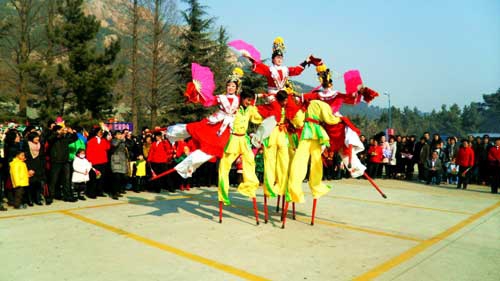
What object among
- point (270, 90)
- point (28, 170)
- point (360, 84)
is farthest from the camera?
point (28, 170)

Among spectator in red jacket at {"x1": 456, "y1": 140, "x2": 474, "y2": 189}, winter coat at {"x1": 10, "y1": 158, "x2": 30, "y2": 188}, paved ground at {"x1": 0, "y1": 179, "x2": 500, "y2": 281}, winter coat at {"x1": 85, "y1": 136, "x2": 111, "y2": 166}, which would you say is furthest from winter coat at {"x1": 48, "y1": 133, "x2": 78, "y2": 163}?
spectator in red jacket at {"x1": 456, "y1": 140, "x2": 474, "y2": 189}

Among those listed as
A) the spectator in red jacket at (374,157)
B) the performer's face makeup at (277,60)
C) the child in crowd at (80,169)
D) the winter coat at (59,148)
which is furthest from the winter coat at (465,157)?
the winter coat at (59,148)

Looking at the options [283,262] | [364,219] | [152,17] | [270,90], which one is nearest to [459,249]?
[364,219]

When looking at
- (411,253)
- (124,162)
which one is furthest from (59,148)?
(411,253)

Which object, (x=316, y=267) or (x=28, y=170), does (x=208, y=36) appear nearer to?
(x=28, y=170)

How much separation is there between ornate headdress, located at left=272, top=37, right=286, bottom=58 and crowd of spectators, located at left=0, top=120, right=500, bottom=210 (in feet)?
6.69

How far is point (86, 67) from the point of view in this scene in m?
21.8

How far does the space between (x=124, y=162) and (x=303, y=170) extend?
4.92 metres

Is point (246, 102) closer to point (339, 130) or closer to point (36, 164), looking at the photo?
point (339, 130)

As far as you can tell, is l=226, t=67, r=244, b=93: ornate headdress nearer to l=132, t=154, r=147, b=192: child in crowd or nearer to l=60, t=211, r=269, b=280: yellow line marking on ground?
l=60, t=211, r=269, b=280: yellow line marking on ground

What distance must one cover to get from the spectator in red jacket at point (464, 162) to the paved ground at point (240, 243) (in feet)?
15.7

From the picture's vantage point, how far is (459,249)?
509 cm

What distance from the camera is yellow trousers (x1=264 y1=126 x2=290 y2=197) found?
6367 millimetres

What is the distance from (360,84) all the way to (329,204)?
11.2 feet
